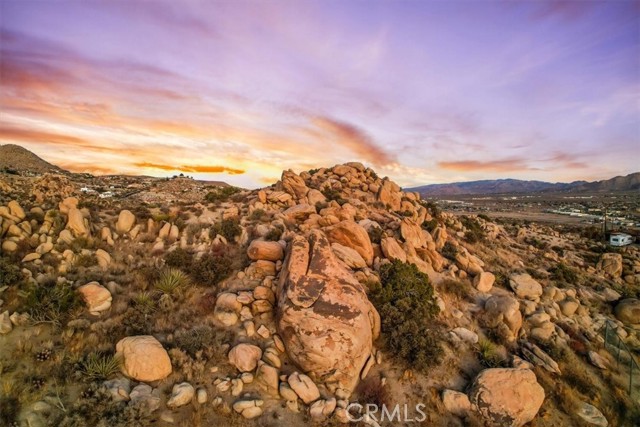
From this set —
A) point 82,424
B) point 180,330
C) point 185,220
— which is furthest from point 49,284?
point 185,220

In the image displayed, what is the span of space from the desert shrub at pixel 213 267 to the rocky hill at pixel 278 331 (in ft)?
0.26

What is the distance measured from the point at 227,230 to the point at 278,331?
7.83m

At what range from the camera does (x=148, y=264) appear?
1345 centimetres

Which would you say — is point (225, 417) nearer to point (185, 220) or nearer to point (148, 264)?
point (148, 264)

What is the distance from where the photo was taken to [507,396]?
29.7 feet

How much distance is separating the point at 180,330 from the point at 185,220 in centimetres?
982

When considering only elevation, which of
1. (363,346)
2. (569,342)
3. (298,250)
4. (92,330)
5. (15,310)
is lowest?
(569,342)

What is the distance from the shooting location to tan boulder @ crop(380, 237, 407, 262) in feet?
48.4

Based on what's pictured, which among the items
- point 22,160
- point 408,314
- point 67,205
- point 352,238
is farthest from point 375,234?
point 22,160

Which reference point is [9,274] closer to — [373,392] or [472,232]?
[373,392]

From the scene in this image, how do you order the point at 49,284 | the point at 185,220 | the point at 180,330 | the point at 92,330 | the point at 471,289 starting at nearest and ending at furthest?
the point at 92,330 < the point at 180,330 < the point at 49,284 < the point at 471,289 < the point at 185,220

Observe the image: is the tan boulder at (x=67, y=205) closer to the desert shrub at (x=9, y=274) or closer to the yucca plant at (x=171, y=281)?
the desert shrub at (x=9, y=274)

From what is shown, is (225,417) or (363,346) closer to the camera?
(225,417)

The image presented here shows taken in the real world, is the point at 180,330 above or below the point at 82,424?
above
